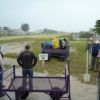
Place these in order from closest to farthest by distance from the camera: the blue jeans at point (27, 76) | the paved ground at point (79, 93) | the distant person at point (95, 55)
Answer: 1. the blue jeans at point (27, 76)
2. the paved ground at point (79, 93)
3. the distant person at point (95, 55)

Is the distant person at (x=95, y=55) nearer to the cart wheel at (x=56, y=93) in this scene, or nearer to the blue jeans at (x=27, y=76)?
the blue jeans at (x=27, y=76)

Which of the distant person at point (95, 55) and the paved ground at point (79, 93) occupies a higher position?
the distant person at point (95, 55)

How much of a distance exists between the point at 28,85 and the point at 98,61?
7155mm

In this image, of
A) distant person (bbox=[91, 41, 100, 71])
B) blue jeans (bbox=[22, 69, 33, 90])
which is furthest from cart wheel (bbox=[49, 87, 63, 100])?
distant person (bbox=[91, 41, 100, 71])

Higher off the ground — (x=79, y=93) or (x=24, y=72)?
(x=24, y=72)

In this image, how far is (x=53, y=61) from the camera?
65.1 ft

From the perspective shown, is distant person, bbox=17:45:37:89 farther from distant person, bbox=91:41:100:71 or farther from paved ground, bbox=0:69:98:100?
distant person, bbox=91:41:100:71

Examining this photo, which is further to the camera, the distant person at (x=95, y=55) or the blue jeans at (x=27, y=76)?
the distant person at (x=95, y=55)

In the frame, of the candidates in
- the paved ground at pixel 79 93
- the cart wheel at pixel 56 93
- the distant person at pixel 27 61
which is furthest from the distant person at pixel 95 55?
the cart wheel at pixel 56 93

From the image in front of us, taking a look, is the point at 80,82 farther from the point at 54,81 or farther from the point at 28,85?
the point at 28,85

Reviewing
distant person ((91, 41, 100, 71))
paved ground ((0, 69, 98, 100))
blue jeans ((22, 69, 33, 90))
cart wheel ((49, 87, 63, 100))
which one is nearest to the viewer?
cart wheel ((49, 87, 63, 100))

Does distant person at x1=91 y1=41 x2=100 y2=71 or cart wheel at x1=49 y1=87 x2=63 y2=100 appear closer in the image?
cart wheel at x1=49 y1=87 x2=63 y2=100

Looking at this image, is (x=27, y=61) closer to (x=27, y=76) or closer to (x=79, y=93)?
(x=27, y=76)

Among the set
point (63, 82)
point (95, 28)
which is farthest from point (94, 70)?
point (95, 28)
